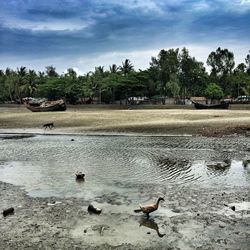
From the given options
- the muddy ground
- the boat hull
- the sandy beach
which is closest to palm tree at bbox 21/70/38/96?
the boat hull

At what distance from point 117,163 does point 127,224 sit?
8.20 meters

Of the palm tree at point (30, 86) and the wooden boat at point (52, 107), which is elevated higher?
the palm tree at point (30, 86)

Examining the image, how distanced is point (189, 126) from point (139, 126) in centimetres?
403

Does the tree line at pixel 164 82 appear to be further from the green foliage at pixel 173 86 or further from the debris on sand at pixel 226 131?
the debris on sand at pixel 226 131

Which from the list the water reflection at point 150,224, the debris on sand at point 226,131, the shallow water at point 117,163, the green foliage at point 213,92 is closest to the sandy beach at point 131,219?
the water reflection at point 150,224

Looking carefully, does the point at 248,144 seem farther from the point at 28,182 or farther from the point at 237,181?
the point at 28,182

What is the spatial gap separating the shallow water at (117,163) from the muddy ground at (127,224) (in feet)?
4.37

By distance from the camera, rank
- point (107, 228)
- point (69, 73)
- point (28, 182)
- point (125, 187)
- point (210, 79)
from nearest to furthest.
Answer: point (107, 228) < point (125, 187) < point (28, 182) < point (210, 79) < point (69, 73)

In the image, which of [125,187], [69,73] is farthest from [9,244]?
[69,73]

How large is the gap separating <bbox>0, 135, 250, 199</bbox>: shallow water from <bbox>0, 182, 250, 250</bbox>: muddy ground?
1332mm

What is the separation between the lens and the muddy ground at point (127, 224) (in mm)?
8196

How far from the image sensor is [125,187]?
42.8 ft

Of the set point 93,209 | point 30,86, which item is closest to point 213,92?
point 30,86

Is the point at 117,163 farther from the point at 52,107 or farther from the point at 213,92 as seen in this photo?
the point at 213,92
